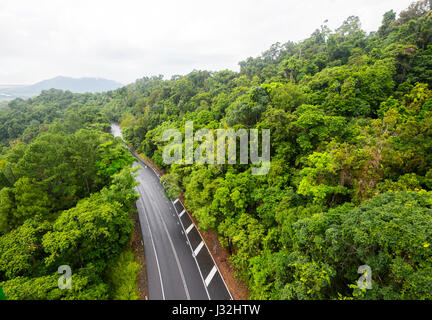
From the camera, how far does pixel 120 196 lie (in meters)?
19.1

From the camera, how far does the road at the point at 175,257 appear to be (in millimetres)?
16438

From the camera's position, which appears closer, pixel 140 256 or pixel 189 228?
pixel 140 256

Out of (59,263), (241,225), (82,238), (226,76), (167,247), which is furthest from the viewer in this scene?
(226,76)

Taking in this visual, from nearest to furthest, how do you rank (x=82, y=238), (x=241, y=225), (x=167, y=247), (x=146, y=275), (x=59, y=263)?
(x=59, y=263) < (x=82, y=238) < (x=241, y=225) < (x=146, y=275) < (x=167, y=247)

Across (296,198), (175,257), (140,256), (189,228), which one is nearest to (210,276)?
(175,257)

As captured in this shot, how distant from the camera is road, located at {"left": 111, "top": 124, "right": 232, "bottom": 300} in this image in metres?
16.4

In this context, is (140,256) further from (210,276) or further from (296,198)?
(296,198)

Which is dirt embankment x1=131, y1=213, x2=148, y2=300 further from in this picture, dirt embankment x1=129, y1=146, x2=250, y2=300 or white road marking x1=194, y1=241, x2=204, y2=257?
white road marking x1=194, y1=241, x2=204, y2=257

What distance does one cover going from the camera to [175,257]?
A: 1952 cm

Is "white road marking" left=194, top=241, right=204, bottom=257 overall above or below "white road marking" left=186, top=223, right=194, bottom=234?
below

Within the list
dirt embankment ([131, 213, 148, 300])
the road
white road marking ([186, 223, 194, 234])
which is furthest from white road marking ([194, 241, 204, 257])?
dirt embankment ([131, 213, 148, 300])
